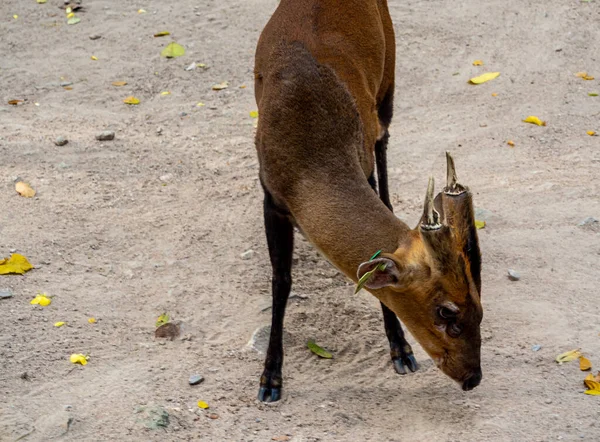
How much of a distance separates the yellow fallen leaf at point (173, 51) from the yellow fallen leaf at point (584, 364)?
5763mm

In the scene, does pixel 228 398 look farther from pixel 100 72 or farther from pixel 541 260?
pixel 100 72

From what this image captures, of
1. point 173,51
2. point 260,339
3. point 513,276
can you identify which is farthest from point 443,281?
point 173,51

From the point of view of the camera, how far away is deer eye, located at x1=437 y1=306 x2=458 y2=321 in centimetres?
441

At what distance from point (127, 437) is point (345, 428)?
1173 millimetres

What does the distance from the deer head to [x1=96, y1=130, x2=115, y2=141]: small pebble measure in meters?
4.07

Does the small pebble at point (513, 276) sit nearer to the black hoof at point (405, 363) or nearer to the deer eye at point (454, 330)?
the black hoof at point (405, 363)

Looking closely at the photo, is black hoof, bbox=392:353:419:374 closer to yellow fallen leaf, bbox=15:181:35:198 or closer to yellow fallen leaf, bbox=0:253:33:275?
yellow fallen leaf, bbox=0:253:33:275

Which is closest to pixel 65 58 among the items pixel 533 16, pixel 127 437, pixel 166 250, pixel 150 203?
pixel 150 203

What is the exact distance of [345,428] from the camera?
493 centimetres

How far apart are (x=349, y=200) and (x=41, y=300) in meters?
2.29

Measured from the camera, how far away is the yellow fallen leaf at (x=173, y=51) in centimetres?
954

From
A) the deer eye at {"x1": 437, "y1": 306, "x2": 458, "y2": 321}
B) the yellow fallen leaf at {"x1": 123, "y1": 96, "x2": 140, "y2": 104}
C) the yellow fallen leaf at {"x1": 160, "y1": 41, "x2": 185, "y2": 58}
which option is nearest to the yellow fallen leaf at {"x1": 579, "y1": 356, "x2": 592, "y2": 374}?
the deer eye at {"x1": 437, "y1": 306, "x2": 458, "y2": 321}

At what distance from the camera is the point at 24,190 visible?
7.12 m

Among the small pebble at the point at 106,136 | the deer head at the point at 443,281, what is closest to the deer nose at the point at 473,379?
the deer head at the point at 443,281
